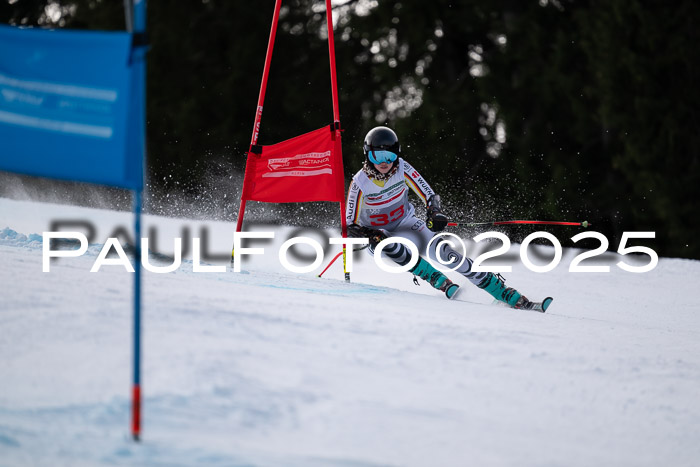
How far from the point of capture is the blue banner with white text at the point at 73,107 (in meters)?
2.93

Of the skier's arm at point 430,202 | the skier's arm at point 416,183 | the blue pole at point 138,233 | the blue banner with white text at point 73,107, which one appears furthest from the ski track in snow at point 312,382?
the skier's arm at point 416,183

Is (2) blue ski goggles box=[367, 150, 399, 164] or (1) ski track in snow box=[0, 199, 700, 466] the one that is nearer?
(1) ski track in snow box=[0, 199, 700, 466]

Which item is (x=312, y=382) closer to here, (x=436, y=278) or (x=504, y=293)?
(x=436, y=278)

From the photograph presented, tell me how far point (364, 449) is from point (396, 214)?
13.0ft

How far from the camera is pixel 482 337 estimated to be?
453 centimetres

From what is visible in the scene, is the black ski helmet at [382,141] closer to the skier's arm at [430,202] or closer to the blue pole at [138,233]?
the skier's arm at [430,202]

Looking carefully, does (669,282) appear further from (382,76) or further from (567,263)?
(382,76)

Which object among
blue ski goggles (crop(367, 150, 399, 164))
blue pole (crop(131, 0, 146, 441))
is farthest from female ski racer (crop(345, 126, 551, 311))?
blue pole (crop(131, 0, 146, 441))

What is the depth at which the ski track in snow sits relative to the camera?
300 cm
